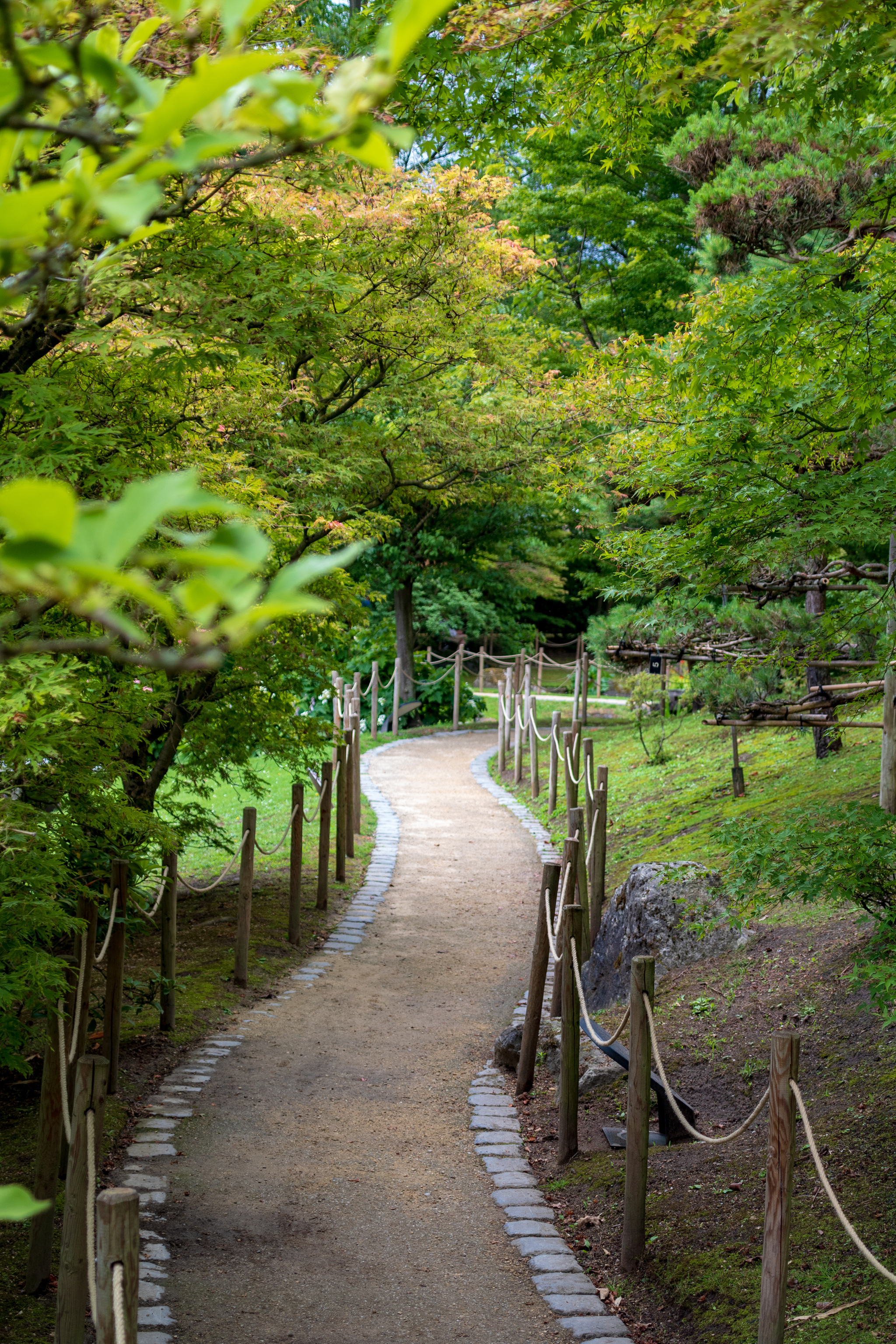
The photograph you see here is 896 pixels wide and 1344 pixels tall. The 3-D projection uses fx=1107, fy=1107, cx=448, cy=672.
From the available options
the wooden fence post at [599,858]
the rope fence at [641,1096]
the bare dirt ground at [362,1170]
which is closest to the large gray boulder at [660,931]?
the rope fence at [641,1096]

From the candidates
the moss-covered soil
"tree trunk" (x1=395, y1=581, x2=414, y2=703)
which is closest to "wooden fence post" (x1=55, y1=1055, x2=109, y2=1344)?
the moss-covered soil

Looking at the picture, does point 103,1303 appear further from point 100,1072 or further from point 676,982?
point 676,982

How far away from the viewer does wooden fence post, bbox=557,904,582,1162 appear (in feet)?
16.9

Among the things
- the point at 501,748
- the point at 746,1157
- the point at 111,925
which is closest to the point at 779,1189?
the point at 746,1157

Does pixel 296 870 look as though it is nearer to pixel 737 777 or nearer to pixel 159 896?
pixel 159 896

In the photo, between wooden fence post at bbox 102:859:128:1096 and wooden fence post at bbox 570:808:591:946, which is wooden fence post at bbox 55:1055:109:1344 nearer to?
wooden fence post at bbox 102:859:128:1096

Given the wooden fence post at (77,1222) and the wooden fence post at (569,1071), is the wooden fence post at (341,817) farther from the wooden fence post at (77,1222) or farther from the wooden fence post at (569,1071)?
the wooden fence post at (77,1222)

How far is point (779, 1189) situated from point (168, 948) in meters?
4.47

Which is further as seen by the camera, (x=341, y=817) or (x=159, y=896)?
(x=341, y=817)

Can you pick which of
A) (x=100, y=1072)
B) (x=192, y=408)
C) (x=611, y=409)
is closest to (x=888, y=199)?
(x=192, y=408)

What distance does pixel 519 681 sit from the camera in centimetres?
2039

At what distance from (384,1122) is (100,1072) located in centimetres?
270

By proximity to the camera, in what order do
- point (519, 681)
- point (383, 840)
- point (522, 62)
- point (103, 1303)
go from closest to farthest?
point (103, 1303)
point (522, 62)
point (383, 840)
point (519, 681)

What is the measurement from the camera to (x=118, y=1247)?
252 cm
